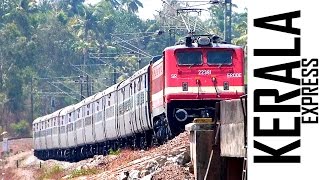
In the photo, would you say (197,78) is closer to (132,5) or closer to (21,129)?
(21,129)

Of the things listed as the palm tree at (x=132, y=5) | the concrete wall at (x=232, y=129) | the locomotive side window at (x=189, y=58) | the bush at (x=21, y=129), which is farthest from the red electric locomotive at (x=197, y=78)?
the palm tree at (x=132, y=5)

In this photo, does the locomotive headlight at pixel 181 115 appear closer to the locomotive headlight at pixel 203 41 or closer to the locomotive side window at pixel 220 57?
the locomotive side window at pixel 220 57

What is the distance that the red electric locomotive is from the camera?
24531mm

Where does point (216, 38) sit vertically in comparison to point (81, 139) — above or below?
above

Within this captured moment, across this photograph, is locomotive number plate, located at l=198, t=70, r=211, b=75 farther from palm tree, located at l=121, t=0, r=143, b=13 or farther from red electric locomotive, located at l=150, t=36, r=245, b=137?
palm tree, located at l=121, t=0, r=143, b=13

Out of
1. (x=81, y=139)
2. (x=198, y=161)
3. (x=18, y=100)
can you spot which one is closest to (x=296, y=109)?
(x=198, y=161)

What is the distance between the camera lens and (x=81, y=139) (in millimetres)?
45781

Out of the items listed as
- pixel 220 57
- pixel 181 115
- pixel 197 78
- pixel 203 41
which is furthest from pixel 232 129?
pixel 220 57

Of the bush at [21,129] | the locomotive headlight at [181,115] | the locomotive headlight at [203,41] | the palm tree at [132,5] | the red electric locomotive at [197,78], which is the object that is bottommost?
the bush at [21,129]

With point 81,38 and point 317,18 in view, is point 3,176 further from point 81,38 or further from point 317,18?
point 81,38

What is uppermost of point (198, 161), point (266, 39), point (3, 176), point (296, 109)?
point (266, 39)

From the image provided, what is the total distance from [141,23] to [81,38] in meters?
8.64

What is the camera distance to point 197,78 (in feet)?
81.5

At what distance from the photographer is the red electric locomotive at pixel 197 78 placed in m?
24.5
